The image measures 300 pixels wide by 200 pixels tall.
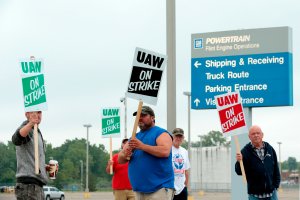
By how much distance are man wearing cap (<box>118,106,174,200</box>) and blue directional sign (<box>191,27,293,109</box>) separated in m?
11.4

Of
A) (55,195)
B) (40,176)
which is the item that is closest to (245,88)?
(40,176)

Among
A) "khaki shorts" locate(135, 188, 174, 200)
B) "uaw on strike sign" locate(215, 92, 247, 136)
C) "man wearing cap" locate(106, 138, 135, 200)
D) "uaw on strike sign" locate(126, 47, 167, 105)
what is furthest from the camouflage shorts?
"man wearing cap" locate(106, 138, 135, 200)

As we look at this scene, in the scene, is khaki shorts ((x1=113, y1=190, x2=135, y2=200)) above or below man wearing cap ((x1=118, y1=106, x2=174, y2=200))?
below

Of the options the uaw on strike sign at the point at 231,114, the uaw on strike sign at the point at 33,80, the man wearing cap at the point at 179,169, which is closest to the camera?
the uaw on strike sign at the point at 33,80

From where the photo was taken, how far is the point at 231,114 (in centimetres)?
1361

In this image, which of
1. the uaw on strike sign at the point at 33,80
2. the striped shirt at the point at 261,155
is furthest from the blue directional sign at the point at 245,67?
the uaw on strike sign at the point at 33,80

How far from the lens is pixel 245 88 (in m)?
21.2

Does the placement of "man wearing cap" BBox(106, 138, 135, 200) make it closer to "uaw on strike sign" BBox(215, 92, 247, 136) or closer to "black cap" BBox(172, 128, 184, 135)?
"black cap" BBox(172, 128, 184, 135)

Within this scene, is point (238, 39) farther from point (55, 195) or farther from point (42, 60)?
point (55, 195)

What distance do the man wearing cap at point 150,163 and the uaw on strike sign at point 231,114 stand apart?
150 inches

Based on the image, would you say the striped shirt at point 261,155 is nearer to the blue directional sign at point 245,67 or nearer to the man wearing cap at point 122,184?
the man wearing cap at point 122,184

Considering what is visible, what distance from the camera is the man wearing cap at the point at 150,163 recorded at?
9703 millimetres

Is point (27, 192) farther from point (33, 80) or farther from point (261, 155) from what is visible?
point (261, 155)

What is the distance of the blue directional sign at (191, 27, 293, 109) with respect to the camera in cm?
2112
